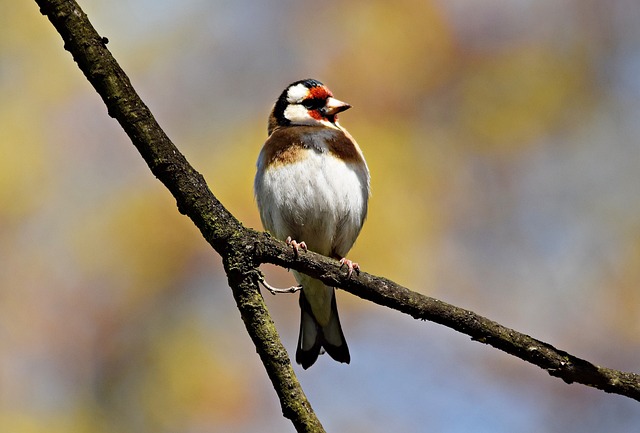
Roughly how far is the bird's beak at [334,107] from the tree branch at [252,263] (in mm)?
Answer: 2907

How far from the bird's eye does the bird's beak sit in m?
0.05

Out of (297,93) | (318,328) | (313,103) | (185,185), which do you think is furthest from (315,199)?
(185,185)

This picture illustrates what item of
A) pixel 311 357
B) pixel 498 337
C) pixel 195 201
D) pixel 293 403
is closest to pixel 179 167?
pixel 195 201

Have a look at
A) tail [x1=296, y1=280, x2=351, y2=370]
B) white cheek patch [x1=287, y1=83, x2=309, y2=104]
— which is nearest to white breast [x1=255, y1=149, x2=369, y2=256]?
tail [x1=296, y1=280, x2=351, y2=370]

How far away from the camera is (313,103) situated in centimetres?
598

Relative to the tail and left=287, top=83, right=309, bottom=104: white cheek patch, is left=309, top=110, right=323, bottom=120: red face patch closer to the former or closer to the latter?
left=287, top=83, right=309, bottom=104: white cheek patch

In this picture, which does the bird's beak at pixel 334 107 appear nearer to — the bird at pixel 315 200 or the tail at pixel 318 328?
the bird at pixel 315 200

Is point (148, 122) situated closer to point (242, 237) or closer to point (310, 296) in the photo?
point (242, 237)

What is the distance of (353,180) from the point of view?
5.22 metres

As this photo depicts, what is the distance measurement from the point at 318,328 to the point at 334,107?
1.72 meters

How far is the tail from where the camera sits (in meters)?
5.41

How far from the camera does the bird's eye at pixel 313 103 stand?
234 inches

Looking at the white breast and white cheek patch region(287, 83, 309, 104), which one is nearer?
the white breast

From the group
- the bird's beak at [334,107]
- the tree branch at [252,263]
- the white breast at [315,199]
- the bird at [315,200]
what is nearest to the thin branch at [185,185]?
the tree branch at [252,263]
